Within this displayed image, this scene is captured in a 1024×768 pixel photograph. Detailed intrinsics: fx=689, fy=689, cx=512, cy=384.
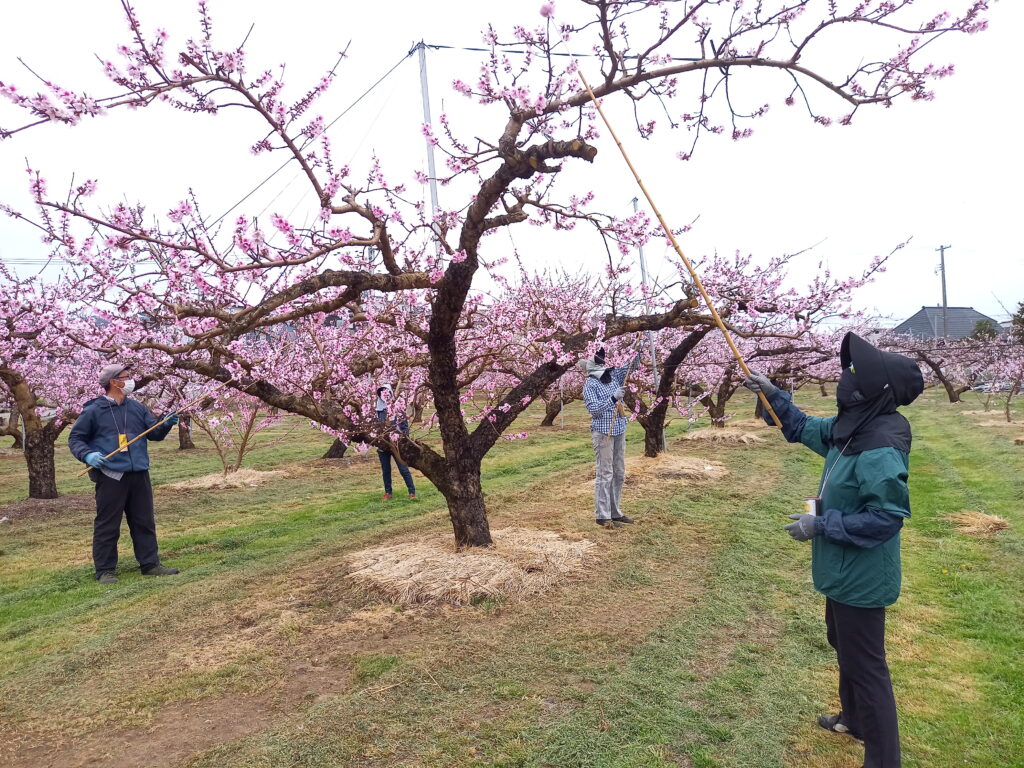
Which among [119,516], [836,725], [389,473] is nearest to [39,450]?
[389,473]

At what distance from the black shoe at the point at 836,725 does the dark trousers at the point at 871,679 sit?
33 centimetres

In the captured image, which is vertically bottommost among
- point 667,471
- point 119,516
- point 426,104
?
point 667,471

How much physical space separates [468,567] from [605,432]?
8.12 ft

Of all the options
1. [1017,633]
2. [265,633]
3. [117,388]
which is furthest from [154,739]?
[1017,633]

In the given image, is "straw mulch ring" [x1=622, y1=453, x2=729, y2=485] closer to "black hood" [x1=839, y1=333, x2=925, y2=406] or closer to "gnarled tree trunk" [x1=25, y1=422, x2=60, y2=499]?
"black hood" [x1=839, y1=333, x2=925, y2=406]

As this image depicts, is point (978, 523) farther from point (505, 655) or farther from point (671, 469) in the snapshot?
point (505, 655)

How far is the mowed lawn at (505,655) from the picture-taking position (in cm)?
310

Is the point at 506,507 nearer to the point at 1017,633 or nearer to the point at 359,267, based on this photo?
the point at 359,267

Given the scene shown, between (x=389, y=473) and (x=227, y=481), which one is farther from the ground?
(x=389, y=473)

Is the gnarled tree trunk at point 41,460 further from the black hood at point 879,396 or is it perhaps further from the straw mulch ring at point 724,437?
the straw mulch ring at point 724,437

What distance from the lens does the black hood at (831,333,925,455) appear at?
8.80 ft

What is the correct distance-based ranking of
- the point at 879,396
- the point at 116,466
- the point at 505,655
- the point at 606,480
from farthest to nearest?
the point at 606,480 < the point at 116,466 < the point at 505,655 < the point at 879,396

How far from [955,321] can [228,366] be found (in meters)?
55.0

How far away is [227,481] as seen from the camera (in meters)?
11.4
